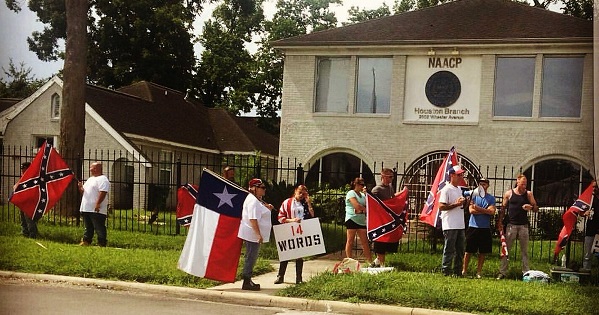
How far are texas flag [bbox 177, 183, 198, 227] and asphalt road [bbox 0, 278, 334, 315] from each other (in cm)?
399

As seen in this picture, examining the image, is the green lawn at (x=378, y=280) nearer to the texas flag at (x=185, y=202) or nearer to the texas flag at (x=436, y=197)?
the texas flag at (x=436, y=197)

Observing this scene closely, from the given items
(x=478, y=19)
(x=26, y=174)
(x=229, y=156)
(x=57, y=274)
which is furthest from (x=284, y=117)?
(x=57, y=274)

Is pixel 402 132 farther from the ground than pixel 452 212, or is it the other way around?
pixel 402 132

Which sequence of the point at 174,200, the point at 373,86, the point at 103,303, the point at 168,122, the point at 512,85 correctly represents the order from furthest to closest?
the point at 168,122 → the point at 373,86 → the point at 512,85 → the point at 174,200 → the point at 103,303

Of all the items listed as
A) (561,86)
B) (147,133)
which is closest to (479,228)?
(561,86)

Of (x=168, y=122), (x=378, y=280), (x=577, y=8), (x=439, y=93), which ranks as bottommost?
(x=378, y=280)

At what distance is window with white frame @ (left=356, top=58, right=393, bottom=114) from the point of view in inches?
741

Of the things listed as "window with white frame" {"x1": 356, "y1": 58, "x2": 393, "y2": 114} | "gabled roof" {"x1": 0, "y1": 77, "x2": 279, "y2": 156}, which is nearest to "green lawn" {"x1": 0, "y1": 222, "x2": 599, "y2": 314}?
"gabled roof" {"x1": 0, "y1": 77, "x2": 279, "y2": 156}

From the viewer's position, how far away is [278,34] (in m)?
14.3

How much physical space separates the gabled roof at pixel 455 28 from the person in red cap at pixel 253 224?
868 centimetres

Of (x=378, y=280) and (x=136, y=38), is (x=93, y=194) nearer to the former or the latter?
(x=136, y=38)

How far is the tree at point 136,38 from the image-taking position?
9688mm

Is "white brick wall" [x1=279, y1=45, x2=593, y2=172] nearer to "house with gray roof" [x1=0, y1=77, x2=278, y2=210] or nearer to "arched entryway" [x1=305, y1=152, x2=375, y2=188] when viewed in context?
"arched entryway" [x1=305, y1=152, x2=375, y2=188]

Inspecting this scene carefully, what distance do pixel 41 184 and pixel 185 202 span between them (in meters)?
2.54
